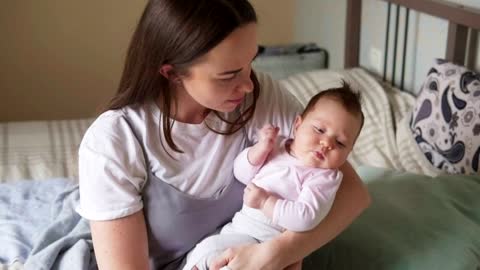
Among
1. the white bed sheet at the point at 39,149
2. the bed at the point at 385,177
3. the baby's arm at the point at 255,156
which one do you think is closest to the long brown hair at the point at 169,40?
the baby's arm at the point at 255,156

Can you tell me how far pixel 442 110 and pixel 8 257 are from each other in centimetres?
117

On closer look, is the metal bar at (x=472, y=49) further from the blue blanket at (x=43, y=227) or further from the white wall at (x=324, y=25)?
the blue blanket at (x=43, y=227)

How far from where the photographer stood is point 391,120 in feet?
6.71

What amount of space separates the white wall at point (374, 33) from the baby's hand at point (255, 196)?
40.0 inches

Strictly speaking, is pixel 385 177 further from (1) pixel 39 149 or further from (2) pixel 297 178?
(1) pixel 39 149

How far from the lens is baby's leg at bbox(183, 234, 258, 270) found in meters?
1.13

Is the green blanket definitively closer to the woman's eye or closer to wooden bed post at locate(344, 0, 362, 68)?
A: the woman's eye

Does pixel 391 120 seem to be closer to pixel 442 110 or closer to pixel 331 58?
pixel 442 110

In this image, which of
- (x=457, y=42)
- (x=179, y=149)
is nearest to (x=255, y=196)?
(x=179, y=149)

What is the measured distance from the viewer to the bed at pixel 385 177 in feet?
4.18

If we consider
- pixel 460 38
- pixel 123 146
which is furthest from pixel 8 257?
pixel 460 38

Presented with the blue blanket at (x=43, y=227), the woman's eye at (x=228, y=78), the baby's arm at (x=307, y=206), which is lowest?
the blue blanket at (x=43, y=227)

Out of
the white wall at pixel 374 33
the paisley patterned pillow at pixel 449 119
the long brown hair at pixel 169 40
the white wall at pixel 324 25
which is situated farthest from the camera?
the white wall at pixel 324 25

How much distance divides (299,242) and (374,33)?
1.49 metres
